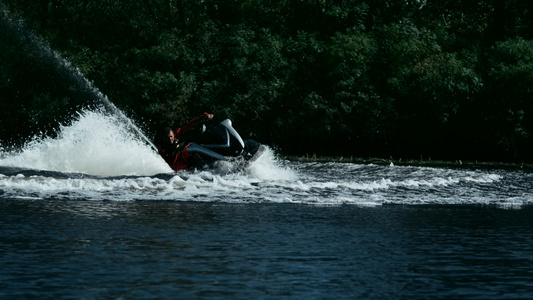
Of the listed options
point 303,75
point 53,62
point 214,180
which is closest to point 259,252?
point 214,180

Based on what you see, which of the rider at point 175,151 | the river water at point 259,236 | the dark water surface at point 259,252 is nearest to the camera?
the dark water surface at point 259,252

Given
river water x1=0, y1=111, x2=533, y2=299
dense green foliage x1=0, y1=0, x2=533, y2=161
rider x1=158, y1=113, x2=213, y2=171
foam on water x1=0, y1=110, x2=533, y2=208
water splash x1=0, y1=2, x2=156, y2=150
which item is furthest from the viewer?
water splash x1=0, y1=2, x2=156, y2=150

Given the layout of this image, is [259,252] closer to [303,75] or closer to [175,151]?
[175,151]

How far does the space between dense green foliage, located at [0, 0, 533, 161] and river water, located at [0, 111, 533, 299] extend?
52.4 ft

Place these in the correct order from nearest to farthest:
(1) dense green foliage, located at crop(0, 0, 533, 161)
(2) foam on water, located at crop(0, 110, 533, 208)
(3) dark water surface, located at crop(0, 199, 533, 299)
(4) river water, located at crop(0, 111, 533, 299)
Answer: (3) dark water surface, located at crop(0, 199, 533, 299) → (4) river water, located at crop(0, 111, 533, 299) → (2) foam on water, located at crop(0, 110, 533, 208) → (1) dense green foliage, located at crop(0, 0, 533, 161)

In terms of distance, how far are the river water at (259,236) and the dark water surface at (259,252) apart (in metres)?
0.02

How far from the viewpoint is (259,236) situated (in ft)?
38.2

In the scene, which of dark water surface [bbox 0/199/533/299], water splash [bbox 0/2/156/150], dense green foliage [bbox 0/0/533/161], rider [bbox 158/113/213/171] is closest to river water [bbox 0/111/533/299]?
dark water surface [bbox 0/199/533/299]

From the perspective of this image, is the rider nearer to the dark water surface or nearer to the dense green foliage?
the dark water surface

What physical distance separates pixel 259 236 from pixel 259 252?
132 cm

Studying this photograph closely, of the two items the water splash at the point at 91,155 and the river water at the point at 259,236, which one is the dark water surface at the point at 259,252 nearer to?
the river water at the point at 259,236

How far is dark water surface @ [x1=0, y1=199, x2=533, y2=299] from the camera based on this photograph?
27.1ft

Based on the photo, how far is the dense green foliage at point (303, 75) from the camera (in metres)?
37.7

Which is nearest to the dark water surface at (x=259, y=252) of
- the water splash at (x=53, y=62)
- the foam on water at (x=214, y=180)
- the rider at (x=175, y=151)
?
the foam on water at (x=214, y=180)
